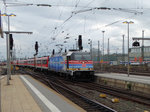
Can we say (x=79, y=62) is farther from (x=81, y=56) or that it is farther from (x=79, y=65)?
(x=81, y=56)

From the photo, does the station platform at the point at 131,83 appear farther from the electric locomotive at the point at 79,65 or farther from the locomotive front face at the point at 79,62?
the locomotive front face at the point at 79,62

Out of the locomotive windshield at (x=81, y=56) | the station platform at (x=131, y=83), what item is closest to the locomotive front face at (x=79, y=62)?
the locomotive windshield at (x=81, y=56)

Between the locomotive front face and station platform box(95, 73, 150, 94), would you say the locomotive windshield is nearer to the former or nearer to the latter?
the locomotive front face

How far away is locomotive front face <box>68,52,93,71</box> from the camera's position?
70.5 feet

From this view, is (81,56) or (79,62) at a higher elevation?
(81,56)

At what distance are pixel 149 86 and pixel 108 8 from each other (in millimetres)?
6328

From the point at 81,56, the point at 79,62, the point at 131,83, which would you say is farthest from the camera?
the point at 81,56

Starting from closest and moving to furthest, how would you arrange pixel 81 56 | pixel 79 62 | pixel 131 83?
pixel 131 83 → pixel 79 62 → pixel 81 56

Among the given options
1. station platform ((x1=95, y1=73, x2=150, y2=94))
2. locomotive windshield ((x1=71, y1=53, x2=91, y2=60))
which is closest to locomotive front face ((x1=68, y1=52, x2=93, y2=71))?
locomotive windshield ((x1=71, y1=53, x2=91, y2=60))

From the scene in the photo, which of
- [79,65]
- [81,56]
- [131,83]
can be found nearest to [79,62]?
[79,65]

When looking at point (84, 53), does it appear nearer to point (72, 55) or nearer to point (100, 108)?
point (72, 55)

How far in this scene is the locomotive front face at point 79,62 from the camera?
2148 cm

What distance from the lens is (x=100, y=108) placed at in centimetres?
955

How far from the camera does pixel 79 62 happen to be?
21.6 metres
